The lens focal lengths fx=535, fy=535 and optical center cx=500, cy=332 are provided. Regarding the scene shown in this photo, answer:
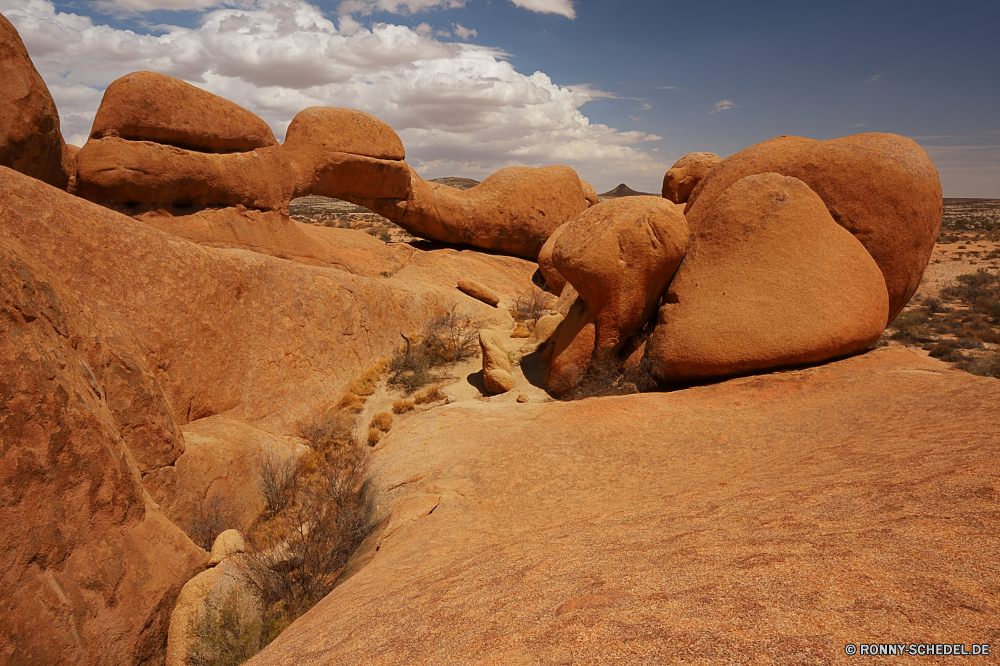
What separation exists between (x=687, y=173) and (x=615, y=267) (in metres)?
6.44

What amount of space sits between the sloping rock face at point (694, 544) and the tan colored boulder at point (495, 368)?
11.3 ft

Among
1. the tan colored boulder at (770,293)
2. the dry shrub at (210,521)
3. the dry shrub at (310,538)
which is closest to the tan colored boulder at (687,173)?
the tan colored boulder at (770,293)

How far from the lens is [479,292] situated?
1442 cm

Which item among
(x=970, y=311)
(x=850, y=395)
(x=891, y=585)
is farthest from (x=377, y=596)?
(x=970, y=311)

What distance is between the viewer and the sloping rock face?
1.87m

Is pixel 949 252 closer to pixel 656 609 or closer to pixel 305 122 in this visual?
pixel 305 122

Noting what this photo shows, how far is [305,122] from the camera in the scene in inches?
536

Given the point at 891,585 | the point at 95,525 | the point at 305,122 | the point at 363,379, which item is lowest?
the point at 363,379

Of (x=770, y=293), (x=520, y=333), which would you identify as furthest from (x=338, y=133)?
(x=770, y=293)

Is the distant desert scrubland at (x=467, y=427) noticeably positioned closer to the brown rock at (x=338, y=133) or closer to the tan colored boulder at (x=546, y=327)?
the brown rock at (x=338, y=133)

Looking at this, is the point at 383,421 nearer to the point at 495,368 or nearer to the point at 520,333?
the point at 495,368

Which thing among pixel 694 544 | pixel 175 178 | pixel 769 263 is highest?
pixel 175 178

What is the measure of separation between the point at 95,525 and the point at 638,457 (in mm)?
4429

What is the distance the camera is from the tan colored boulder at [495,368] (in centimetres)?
951
